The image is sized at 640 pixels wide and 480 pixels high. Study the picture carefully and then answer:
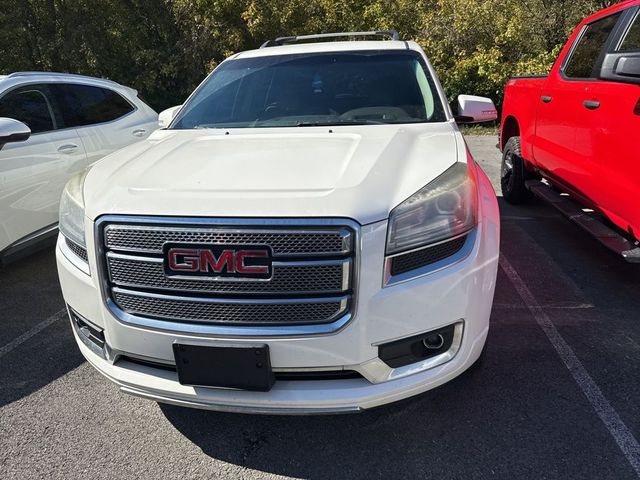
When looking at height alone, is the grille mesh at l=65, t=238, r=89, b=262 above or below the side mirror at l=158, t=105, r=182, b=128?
below

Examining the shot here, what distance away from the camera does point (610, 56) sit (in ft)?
10.8

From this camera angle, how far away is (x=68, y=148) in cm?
455

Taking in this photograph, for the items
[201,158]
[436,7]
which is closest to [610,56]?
[201,158]

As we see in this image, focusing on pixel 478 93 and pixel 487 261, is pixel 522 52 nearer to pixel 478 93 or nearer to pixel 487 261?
pixel 478 93

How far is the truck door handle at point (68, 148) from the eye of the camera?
14.7 ft

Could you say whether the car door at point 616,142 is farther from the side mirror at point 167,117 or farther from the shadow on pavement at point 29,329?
the shadow on pavement at point 29,329

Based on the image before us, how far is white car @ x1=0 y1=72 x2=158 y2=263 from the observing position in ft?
12.9

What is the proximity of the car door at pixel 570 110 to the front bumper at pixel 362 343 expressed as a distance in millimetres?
2242

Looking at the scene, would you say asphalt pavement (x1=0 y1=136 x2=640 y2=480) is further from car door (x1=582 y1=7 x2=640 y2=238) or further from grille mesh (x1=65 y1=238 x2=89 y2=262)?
grille mesh (x1=65 y1=238 x2=89 y2=262)

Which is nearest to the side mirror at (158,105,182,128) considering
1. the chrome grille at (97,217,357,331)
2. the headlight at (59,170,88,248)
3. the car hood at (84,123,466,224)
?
the car hood at (84,123,466,224)

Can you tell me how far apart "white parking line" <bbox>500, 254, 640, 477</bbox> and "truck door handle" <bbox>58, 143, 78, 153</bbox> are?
4.04 m

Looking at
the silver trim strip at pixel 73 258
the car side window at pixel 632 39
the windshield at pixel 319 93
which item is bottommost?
the silver trim strip at pixel 73 258

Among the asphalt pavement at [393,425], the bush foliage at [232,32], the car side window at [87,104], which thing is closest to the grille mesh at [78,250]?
the asphalt pavement at [393,425]

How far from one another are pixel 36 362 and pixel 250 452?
1.63m
